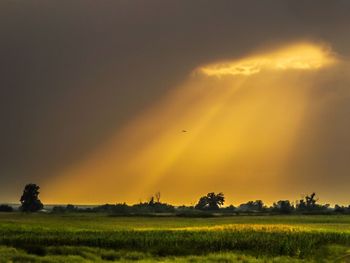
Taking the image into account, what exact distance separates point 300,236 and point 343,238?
510 cm

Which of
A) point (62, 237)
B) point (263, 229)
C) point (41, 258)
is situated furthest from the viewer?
point (263, 229)

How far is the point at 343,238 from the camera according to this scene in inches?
2785

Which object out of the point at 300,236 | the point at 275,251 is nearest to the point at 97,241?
the point at 275,251

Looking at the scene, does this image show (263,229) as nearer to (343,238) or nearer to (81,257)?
(343,238)

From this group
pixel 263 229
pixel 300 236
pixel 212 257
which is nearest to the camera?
pixel 212 257

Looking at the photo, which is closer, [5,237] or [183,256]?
[183,256]

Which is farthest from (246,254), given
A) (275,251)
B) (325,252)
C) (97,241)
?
(97,241)

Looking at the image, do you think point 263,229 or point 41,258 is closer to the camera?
point 41,258

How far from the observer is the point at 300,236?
229 ft

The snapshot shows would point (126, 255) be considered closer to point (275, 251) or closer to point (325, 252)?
point (275, 251)

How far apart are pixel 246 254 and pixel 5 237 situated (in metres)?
24.6

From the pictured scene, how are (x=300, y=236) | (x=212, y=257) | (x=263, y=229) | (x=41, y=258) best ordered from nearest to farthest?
(x=41, y=258)
(x=212, y=257)
(x=300, y=236)
(x=263, y=229)

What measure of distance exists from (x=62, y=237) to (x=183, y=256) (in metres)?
13.8

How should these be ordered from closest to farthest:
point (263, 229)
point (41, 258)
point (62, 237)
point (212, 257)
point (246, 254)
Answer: point (41, 258) → point (212, 257) → point (246, 254) → point (62, 237) → point (263, 229)
